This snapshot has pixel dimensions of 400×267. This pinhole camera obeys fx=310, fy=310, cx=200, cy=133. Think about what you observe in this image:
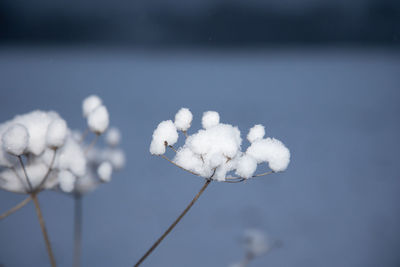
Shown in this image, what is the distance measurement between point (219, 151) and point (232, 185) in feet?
2.43

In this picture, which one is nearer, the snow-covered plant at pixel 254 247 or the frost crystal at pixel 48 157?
the frost crystal at pixel 48 157

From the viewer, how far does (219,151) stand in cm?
31

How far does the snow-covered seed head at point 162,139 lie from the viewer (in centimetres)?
33

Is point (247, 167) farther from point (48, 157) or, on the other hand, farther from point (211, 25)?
point (211, 25)

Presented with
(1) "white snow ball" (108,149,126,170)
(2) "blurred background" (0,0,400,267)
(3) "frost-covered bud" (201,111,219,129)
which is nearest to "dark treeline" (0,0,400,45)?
(2) "blurred background" (0,0,400,267)

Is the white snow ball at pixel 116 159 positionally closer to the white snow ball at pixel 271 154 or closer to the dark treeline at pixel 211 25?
the white snow ball at pixel 271 154

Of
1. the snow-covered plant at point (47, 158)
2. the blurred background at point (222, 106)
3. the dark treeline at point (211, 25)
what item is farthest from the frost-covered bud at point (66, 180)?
the dark treeline at point (211, 25)

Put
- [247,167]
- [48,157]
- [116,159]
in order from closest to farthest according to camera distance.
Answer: [247,167], [48,157], [116,159]

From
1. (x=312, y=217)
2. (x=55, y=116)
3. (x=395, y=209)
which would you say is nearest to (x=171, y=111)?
(x=55, y=116)

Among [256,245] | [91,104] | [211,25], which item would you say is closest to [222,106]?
[211,25]

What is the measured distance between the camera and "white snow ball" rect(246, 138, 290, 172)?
0.32 metres

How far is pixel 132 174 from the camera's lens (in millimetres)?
1048

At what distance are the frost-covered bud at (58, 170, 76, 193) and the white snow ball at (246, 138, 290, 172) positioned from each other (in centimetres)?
23

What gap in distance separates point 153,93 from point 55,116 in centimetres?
61
